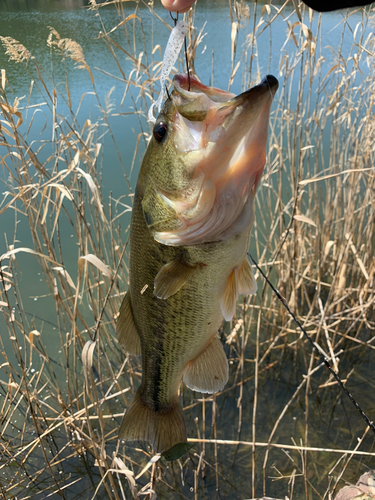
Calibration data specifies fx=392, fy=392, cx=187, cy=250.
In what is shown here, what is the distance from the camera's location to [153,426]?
158 cm

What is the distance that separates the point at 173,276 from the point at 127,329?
455 millimetres

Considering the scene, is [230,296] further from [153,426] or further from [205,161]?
[153,426]

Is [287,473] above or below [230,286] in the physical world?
below

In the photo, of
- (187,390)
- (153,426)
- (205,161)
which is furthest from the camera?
(187,390)

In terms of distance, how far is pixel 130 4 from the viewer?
12.0 m

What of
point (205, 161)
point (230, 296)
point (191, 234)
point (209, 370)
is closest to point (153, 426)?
point (209, 370)

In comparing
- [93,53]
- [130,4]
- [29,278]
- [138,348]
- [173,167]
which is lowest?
[29,278]

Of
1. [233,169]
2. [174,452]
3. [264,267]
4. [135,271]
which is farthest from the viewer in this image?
[264,267]

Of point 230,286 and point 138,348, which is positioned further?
point 138,348

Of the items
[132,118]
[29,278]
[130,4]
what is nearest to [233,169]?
[29,278]

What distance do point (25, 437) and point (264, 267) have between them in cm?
238

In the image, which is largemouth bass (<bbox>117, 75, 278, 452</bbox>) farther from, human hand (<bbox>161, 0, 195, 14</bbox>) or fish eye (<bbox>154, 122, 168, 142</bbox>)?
human hand (<bbox>161, 0, 195, 14</bbox>)

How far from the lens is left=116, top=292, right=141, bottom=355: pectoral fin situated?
1.48 meters

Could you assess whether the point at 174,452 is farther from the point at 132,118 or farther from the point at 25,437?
the point at 132,118
